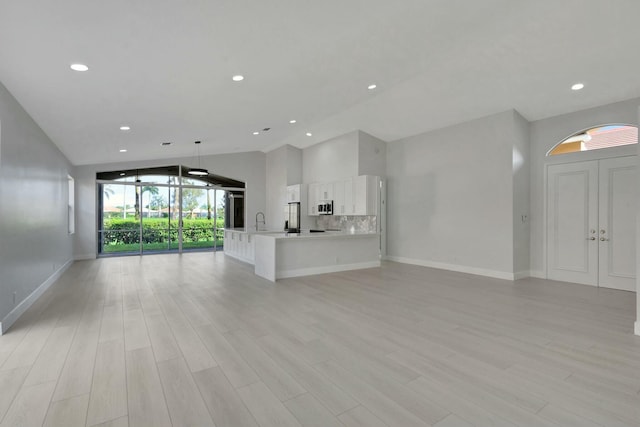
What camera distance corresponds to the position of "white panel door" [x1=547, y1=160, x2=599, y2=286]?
576cm

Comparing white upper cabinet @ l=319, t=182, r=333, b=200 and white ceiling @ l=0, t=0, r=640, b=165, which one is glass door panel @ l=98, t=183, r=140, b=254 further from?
white upper cabinet @ l=319, t=182, r=333, b=200

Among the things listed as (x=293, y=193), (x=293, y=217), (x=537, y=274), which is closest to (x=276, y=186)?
(x=293, y=193)

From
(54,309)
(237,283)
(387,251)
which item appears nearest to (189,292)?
(237,283)

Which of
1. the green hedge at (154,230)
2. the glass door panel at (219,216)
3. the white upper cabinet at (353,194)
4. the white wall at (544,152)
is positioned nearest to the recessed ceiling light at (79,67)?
the white upper cabinet at (353,194)

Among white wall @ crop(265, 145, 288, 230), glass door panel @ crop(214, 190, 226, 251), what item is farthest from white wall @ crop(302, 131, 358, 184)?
glass door panel @ crop(214, 190, 226, 251)

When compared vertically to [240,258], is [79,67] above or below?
above

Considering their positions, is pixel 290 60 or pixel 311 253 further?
pixel 311 253

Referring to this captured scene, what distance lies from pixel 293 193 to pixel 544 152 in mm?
6532

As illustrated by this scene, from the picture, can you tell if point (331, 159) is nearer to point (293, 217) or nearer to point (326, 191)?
point (326, 191)

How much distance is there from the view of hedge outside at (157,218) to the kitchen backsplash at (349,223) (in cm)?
377

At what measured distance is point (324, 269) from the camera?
6.75 metres

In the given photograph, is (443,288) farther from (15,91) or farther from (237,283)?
(15,91)

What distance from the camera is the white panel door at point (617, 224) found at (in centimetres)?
535

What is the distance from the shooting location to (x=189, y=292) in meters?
5.09
